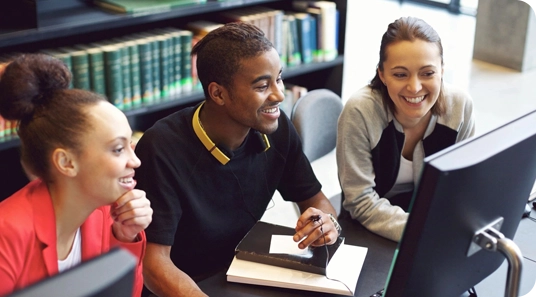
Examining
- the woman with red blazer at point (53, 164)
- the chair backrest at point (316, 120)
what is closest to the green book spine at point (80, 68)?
the chair backrest at point (316, 120)

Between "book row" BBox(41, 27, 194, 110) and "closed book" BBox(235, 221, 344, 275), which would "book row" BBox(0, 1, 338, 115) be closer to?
"book row" BBox(41, 27, 194, 110)

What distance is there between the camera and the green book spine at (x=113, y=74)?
2.85m

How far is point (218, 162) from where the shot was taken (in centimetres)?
181

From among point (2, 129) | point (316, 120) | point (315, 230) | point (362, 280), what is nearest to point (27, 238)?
point (315, 230)

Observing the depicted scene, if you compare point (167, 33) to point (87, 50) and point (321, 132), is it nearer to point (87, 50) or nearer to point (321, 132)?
point (87, 50)

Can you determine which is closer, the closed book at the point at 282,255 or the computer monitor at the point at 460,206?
the computer monitor at the point at 460,206

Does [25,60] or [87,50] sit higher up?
[25,60]

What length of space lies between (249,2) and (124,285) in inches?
99.5

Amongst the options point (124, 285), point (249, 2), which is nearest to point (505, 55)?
point (249, 2)

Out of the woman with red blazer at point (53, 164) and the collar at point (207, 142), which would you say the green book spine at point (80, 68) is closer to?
the collar at point (207, 142)

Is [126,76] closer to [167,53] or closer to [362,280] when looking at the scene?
[167,53]

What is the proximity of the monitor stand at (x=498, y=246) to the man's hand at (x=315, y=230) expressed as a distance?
0.47 m

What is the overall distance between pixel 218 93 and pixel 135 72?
122cm

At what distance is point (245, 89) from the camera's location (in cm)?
179
